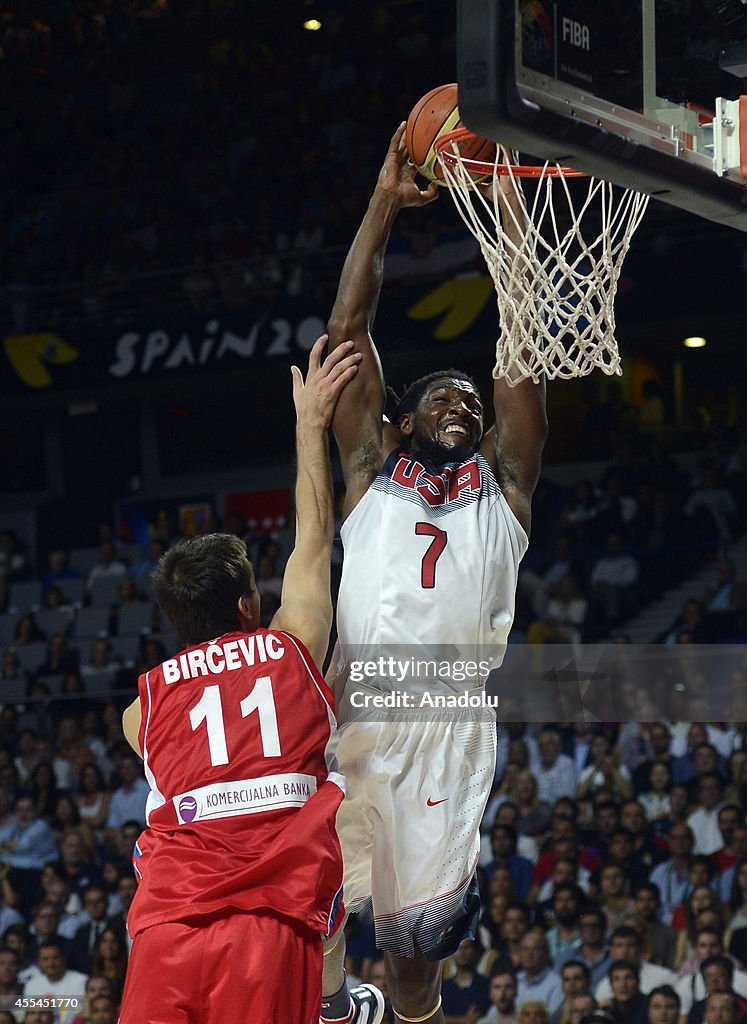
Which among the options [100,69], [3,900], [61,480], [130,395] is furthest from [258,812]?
[100,69]

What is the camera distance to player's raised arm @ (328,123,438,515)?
438 cm

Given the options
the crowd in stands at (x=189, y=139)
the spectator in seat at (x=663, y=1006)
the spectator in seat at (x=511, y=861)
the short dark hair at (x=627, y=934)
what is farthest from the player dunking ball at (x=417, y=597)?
the crowd in stands at (x=189, y=139)

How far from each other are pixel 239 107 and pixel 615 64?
31.5 ft

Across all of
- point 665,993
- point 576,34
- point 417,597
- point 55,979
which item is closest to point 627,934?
point 665,993

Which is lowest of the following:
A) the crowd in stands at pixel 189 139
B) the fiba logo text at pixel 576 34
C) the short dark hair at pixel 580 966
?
the short dark hair at pixel 580 966

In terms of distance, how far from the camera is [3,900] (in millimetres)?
8453

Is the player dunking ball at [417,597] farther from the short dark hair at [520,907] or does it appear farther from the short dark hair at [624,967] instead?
the short dark hair at [520,907]


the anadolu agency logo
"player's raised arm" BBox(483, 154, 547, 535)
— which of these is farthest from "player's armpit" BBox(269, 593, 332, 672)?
"player's raised arm" BBox(483, 154, 547, 535)

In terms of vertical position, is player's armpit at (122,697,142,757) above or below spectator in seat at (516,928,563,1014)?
above

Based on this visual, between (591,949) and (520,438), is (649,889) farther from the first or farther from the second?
(520,438)

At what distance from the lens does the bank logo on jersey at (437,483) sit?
4391 millimetres

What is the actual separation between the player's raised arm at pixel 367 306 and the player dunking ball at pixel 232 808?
66cm

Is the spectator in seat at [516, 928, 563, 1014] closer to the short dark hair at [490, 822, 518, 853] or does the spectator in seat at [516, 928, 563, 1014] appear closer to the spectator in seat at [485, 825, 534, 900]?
the spectator in seat at [485, 825, 534, 900]

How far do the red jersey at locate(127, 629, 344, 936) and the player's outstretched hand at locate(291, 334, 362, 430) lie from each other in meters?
0.83
